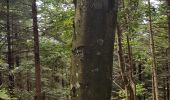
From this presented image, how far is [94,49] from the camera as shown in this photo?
1.99m

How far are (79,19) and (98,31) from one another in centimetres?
15

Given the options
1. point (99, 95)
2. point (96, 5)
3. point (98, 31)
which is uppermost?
point (96, 5)

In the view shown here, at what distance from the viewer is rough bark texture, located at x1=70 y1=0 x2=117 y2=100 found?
196 cm

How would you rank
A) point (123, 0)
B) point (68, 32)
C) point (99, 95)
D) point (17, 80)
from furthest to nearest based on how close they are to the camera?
point (17, 80) < point (123, 0) < point (68, 32) < point (99, 95)

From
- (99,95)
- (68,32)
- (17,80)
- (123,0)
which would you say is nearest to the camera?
(99,95)

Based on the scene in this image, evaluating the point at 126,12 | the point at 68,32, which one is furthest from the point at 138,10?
the point at 68,32

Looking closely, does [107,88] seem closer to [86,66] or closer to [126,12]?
[86,66]

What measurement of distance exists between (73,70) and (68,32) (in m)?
9.20

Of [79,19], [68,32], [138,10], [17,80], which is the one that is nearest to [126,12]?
[138,10]

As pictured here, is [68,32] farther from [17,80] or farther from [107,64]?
[17,80]

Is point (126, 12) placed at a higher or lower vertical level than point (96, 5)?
higher

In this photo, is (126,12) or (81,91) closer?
(81,91)

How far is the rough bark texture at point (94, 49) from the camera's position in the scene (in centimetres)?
196

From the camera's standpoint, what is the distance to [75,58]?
2.06 meters
